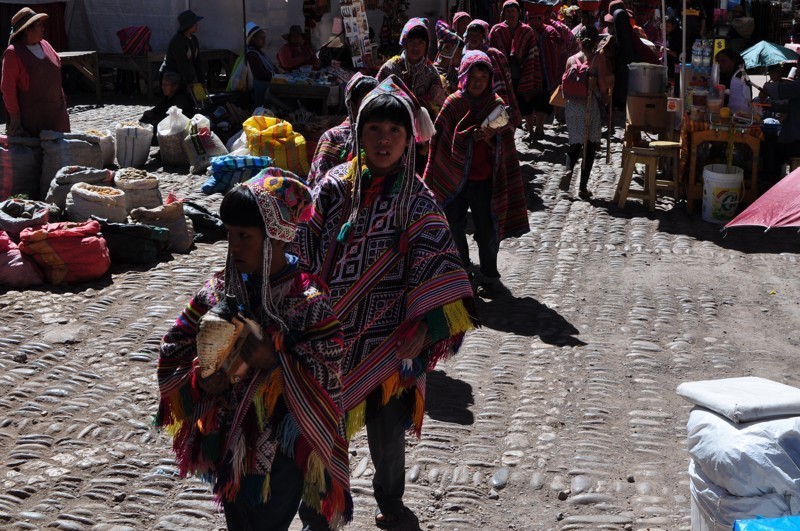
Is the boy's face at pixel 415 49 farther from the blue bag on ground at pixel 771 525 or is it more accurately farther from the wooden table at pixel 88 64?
the wooden table at pixel 88 64

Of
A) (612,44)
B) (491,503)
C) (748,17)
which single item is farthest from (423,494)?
(748,17)

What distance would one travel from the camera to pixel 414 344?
167 inches

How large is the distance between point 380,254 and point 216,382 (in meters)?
1.26

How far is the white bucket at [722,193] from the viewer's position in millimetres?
10906

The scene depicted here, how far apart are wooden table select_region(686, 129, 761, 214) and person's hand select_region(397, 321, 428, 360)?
7.82m

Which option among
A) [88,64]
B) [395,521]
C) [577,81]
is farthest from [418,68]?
[88,64]

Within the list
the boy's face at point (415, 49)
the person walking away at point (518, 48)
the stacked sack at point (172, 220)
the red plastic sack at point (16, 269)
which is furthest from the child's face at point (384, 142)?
the person walking away at point (518, 48)

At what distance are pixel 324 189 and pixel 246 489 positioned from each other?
4.94 ft

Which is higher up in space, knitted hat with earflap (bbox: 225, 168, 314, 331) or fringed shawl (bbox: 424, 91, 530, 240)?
knitted hat with earflap (bbox: 225, 168, 314, 331)

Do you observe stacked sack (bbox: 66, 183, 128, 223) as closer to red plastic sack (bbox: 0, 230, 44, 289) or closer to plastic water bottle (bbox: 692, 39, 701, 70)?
red plastic sack (bbox: 0, 230, 44, 289)

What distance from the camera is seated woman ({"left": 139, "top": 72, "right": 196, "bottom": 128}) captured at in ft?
47.1

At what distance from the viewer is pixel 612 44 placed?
1235 cm

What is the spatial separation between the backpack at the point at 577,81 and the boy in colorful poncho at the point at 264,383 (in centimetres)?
907

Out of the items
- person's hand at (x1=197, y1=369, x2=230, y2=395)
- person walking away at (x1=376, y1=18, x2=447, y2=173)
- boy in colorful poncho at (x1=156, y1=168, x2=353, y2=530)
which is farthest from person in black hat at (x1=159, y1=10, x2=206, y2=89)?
person's hand at (x1=197, y1=369, x2=230, y2=395)
